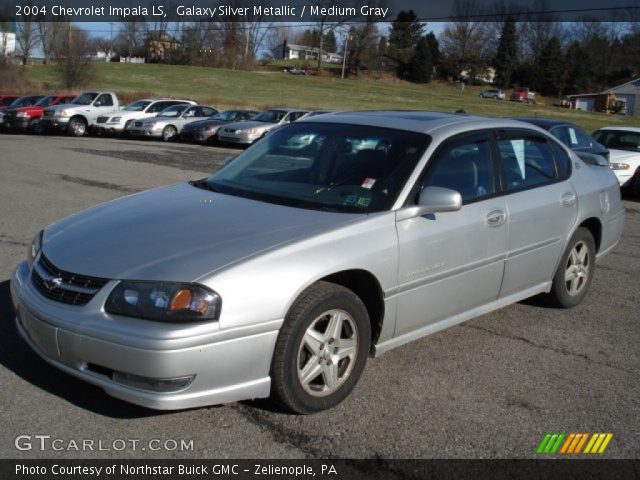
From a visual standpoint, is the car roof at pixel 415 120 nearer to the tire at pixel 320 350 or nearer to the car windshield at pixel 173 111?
the tire at pixel 320 350

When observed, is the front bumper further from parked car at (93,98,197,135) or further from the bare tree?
the bare tree

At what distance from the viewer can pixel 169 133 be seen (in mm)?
25344

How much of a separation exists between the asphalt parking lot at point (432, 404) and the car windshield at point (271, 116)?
18.7 m

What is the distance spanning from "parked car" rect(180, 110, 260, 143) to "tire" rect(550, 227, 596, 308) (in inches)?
770

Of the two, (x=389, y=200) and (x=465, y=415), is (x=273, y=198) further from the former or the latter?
(x=465, y=415)

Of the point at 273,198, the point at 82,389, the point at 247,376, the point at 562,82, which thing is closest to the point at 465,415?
the point at 247,376

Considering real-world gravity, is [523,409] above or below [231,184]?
below

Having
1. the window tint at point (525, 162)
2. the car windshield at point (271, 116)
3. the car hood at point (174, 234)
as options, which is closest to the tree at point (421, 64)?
the car windshield at point (271, 116)

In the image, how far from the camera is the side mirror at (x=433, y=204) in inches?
160

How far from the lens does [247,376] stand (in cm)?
336

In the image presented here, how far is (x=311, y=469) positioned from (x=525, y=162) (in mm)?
3128

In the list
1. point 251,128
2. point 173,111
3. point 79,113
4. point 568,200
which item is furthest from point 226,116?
point 568,200

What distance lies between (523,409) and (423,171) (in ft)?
5.08

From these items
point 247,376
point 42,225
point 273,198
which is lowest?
point 42,225
